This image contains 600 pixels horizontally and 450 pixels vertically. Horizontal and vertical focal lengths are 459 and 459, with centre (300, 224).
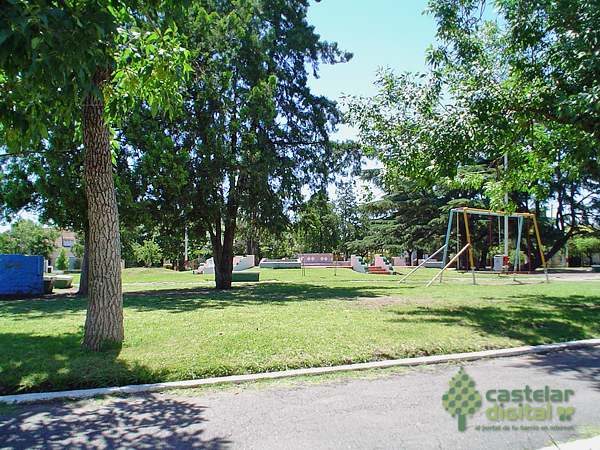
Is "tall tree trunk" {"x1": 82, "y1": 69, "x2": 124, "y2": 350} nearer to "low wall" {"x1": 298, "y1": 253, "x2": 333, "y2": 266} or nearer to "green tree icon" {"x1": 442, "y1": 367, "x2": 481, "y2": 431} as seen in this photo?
"green tree icon" {"x1": 442, "y1": 367, "x2": 481, "y2": 431}

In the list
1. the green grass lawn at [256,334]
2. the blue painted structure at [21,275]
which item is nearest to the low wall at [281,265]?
the blue painted structure at [21,275]

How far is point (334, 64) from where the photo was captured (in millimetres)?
21406

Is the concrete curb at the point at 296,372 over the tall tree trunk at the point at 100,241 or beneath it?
beneath

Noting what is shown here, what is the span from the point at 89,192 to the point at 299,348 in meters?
3.88

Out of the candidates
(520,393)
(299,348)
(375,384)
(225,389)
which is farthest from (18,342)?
(520,393)

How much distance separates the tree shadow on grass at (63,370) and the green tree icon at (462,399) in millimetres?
3414

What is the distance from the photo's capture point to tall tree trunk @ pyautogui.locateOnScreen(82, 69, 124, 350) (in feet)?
22.0

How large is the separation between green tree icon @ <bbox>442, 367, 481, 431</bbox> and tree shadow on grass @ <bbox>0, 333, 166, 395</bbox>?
11.2 feet

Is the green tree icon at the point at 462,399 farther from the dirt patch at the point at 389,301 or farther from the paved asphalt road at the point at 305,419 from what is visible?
the dirt patch at the point at 389,301

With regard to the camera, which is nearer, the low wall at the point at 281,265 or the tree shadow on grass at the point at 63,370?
the tree shadow on grass at the point at 63,370

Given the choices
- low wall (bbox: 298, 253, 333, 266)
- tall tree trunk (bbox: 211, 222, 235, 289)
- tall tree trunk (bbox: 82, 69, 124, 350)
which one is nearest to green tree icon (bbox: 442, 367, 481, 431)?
tall tree trunk (bbox: 82, 69, 124, 350)

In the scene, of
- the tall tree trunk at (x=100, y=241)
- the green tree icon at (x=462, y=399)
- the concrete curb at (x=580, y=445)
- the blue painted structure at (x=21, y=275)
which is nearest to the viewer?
the concrete curb at (x=580, y=445)

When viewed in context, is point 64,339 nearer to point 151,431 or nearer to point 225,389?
point 225,389

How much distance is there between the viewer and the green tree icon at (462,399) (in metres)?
A: 4.64
